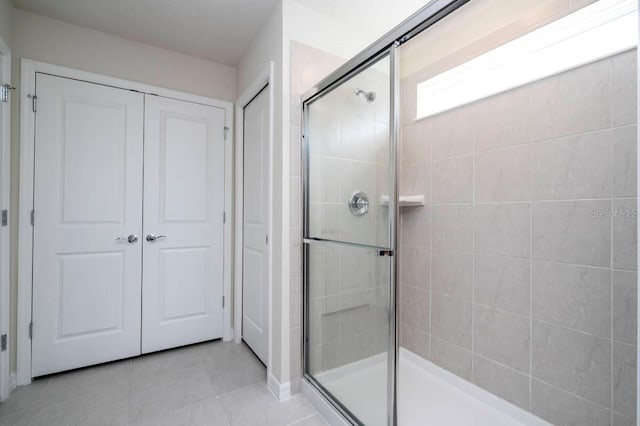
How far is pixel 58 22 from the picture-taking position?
80.5 inches

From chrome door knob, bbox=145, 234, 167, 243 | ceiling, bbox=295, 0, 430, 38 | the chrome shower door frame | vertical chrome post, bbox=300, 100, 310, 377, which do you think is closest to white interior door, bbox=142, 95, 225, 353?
chrome door knob, bbox=145, 234, 167, 243

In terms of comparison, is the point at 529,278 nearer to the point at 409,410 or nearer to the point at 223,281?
the point at 409,410

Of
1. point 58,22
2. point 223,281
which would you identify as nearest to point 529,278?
point 223,281

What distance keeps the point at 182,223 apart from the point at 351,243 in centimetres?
163

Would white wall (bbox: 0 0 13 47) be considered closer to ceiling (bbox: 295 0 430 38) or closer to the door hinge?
the door hinge

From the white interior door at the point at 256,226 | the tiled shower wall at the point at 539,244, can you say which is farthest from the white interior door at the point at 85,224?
the tiled shower wall at the point at 539,244

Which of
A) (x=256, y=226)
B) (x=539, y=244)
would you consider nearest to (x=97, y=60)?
(x=256, y=226)

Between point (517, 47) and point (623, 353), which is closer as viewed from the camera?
point (623, 353)

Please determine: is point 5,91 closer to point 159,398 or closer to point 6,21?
point 6,21

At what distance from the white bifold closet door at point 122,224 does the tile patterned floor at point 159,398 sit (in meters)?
0.20

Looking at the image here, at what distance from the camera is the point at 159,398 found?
5.90ft

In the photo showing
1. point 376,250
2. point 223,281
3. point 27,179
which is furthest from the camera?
point 223,281

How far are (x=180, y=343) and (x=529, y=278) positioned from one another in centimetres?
255

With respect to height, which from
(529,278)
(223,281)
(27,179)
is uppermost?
(27,179)
